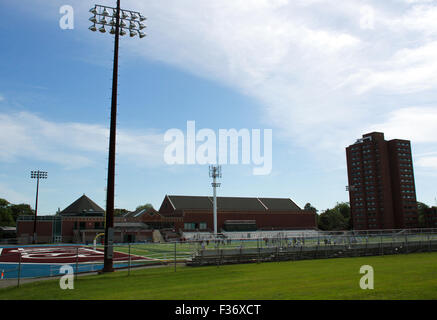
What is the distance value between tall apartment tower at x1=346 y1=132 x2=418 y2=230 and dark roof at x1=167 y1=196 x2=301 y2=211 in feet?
92.2

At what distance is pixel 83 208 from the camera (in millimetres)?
80812

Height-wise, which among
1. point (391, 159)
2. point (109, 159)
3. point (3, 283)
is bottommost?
point (3, 283)

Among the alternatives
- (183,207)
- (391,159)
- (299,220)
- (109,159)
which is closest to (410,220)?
(391,159)

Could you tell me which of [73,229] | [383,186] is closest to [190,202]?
[73,229]

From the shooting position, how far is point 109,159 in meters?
21.5

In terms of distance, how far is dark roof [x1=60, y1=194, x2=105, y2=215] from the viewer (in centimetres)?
7925

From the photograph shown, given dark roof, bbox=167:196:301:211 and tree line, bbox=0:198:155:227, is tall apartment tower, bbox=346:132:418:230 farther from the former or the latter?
tree line, bbox=0:198:155:227

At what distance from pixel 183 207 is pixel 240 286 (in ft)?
260

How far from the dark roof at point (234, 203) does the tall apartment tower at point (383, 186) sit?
2810cm

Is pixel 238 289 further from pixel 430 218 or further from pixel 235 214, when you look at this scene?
pixel 430 218

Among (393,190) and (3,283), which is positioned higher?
(393,190)

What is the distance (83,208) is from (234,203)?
40.0m

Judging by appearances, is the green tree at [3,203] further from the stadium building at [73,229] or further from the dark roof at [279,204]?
the dark roof at [279,204]
